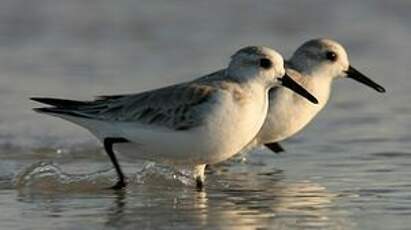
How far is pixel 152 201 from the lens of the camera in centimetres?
920

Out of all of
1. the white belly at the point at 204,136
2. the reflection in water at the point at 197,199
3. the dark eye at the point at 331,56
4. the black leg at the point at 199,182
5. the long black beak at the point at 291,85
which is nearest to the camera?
the reflection in water at the point at 197,199

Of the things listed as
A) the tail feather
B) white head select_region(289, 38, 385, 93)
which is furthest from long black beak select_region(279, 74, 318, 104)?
the tail feather

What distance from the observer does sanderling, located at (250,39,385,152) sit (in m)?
10.4

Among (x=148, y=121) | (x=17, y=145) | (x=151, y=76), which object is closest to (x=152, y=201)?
(x=148, y=121)

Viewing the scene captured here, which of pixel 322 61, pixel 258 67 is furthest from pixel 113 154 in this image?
pixel 322 61

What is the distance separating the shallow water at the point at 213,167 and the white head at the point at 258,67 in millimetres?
795

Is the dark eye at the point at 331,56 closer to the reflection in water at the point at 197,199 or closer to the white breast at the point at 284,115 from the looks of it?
the white breast at the point at 284,115

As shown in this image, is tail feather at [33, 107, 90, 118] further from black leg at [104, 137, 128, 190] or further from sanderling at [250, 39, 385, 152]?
sanderling at [250, 39, 385, 152]

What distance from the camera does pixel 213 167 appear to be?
429 inches

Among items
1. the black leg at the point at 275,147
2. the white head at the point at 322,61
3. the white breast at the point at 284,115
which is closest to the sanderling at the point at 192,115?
the white breast at the point at 284,115

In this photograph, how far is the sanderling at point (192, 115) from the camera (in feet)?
29.6

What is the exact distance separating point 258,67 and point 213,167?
1.67 m

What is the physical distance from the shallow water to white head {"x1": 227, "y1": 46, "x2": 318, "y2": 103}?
0.79m

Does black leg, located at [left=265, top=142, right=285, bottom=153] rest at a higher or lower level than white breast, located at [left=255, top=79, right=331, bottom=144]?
lower
